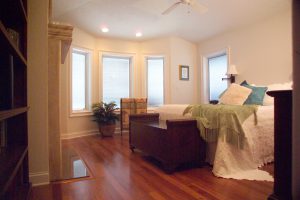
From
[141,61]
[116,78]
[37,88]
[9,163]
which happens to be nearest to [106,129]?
[116,78]

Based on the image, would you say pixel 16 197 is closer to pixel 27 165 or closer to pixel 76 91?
Result: pixel 27 165

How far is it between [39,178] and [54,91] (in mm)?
900

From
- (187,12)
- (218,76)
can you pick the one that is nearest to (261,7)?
(187,12)

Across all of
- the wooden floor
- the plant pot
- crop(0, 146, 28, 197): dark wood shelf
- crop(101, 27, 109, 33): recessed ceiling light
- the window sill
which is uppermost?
crop(101, 27, 109, 33): recessed ceiling light

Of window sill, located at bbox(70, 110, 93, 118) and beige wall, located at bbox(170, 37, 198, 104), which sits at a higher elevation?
beige wall, located at bbox(170, 37, 198, 104)

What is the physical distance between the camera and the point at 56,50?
7.46 feet

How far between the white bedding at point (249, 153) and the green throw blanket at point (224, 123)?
9cm

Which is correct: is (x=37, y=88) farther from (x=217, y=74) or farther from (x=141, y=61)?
(x=217, y=74)

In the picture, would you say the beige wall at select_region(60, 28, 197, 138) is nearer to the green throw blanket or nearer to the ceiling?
the ceiling

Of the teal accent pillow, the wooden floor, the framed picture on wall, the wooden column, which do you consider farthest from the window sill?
the teal accent pillow

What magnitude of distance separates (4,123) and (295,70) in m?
2.04

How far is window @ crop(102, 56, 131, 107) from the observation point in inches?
224

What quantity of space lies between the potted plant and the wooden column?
2671mm

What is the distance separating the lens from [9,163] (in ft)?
4.17
